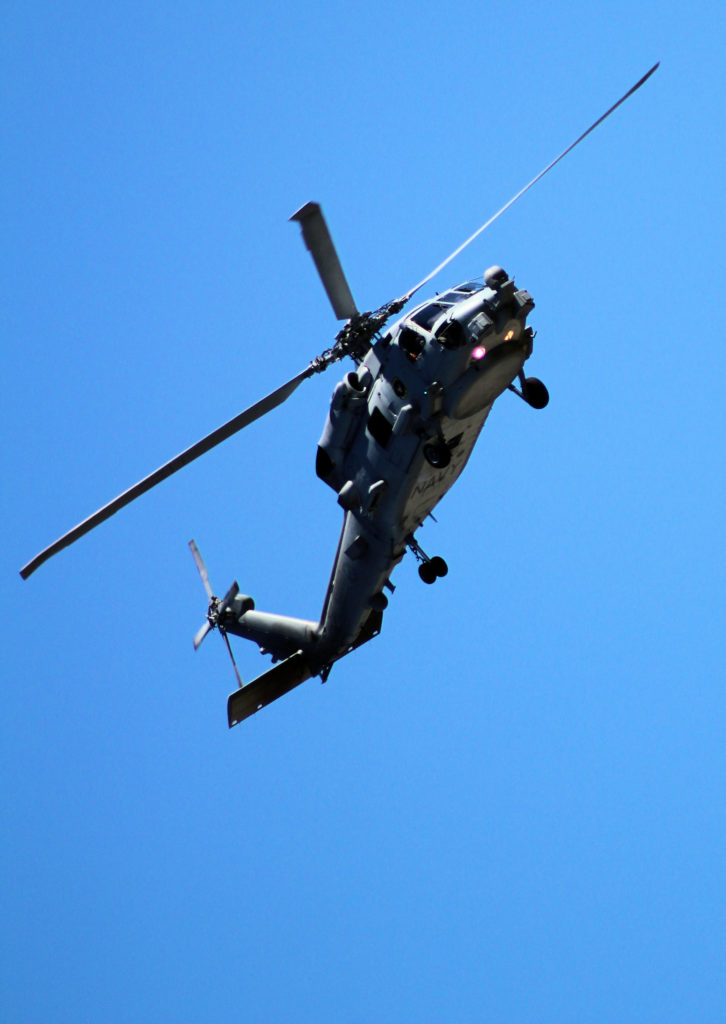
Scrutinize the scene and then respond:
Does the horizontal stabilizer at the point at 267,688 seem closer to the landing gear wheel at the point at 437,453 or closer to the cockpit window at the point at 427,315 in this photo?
the landing gear wheel at the point at 437,453

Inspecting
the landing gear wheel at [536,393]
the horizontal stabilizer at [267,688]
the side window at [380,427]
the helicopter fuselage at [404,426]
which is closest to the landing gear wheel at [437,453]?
the helicopter fuselage at [404,426]

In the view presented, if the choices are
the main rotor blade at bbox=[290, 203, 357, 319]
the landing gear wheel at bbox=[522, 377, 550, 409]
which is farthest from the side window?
the landing gear wheel at bbox=[522, 377, 550, 409]

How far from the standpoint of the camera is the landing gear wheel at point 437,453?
2352cm

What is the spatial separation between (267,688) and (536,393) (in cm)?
813

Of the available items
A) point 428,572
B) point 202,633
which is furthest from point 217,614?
point 428,572

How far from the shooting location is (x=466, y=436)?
24.3 m

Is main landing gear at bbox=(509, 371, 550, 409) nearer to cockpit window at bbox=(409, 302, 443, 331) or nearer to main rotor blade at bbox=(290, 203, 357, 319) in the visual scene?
cockpit window at bbox=(409, 302, 443, 331)

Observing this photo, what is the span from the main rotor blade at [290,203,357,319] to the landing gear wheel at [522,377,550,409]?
10.2 feet

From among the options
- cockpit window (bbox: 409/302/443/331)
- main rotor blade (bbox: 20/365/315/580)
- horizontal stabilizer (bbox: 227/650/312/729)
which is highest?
main rotor blade (bbox: 20/365/315/580)

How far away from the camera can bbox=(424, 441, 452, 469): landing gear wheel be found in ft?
77.2

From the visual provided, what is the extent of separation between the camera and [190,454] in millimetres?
23812

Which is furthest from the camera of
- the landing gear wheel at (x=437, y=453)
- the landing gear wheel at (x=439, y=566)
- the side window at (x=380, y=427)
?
the landing gear wheel at (x=439, y=566)

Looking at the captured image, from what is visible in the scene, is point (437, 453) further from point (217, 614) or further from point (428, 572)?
point (217, 614)

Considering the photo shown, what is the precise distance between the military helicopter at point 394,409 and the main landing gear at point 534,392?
0.07 ft
